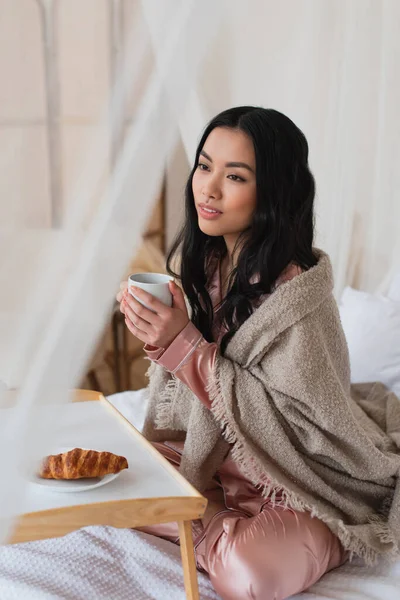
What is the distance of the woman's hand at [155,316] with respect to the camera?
1.05 meters

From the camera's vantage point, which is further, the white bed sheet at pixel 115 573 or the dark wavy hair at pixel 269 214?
the dark wavy hair at pixel 269 214

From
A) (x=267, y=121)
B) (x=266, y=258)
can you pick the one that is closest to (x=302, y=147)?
(x=267, y=121)

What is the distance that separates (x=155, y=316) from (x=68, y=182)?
50 centimetres

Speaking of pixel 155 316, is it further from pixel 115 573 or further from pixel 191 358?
pixel 115 573

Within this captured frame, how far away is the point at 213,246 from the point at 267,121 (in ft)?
0.92

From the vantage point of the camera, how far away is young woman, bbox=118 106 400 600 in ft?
3.66

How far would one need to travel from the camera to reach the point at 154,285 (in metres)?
1.05

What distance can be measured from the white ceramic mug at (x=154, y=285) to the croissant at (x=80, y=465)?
0.23 metres

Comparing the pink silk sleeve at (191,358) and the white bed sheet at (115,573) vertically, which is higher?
the pink silk sleeve at (191,358)

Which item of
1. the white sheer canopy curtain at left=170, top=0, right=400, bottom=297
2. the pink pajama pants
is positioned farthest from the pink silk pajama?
the white sheer canopy curtain at left=170, top=0, right=400, bottom=297

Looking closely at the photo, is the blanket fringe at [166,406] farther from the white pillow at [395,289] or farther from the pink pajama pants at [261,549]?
the white pillow at [395,289]

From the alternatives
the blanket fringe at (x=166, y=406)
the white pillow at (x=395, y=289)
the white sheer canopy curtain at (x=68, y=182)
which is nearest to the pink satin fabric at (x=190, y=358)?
the blanket fringe at (x=166, y=406)

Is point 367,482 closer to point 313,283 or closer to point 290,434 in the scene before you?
point 290,434

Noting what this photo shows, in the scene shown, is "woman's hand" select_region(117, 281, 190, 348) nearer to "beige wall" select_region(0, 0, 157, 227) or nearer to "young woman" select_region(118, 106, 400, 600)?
"young woman" select_region(118, 106, 400, 600)
